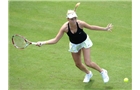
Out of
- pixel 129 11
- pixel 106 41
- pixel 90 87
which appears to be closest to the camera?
pixel 90 87

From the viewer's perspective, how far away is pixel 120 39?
12.4 metres

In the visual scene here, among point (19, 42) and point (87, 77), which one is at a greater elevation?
point (19, 42)

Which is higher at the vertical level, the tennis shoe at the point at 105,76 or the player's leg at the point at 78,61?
the player's leg at the point at 78,61

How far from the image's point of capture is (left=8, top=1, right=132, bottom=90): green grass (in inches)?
403

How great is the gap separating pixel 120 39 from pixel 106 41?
20.5 inches

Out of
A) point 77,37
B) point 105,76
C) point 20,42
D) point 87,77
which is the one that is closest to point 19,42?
point 20,42

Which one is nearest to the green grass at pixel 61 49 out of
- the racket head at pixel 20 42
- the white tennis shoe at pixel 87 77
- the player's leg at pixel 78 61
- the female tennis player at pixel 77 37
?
the white tennis shoe at pixel 87 77

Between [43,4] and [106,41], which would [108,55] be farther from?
[43,4]

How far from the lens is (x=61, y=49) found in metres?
12.0

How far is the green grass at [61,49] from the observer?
33.6ft

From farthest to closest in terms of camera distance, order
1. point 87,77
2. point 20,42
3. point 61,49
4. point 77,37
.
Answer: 1. point 61,49
2. point 87,77
3. point 20,42
4. point 77,37

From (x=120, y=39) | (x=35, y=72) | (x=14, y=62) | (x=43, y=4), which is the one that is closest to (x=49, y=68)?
(x=35, y=72)

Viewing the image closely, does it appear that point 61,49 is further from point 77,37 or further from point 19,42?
point 77,37

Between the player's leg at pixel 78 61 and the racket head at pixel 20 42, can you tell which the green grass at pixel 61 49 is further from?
the racket head at pixel 20 42
